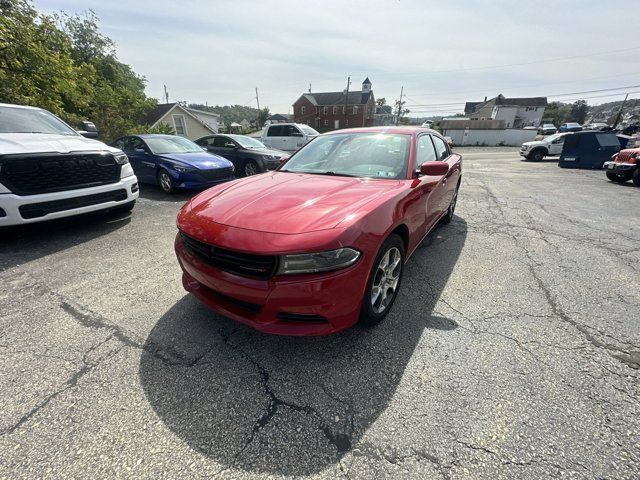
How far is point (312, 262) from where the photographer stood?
1772mm

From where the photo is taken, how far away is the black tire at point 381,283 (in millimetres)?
2074

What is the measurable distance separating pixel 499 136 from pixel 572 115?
68.4 meters

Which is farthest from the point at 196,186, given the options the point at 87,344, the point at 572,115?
the point at 572,115

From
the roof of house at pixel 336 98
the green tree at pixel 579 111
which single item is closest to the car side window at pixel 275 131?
the roof of house at pixel 336 98

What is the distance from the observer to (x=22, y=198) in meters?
3.40

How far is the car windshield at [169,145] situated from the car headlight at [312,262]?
6.57 m

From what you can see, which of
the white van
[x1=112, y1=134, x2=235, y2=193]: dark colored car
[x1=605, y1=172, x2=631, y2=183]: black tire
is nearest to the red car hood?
[x1=112, y1=134, x2=235, y2=193]: dark colored car

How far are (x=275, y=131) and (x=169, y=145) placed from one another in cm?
793

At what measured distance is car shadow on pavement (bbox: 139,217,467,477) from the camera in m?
1.50

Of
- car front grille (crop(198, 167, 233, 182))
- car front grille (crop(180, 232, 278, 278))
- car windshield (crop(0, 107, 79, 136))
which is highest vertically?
car windshield (crop(0, 107, 79, 136))

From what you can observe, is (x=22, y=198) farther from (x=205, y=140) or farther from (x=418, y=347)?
(x=205, y=140)

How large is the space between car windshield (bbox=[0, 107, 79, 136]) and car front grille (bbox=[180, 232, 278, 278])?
4513 millimetres

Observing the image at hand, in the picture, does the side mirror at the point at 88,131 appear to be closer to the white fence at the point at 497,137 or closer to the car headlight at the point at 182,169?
the car headlight at the point at 182,169

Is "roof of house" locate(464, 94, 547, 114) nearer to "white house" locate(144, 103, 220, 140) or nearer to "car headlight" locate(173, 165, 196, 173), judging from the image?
"white house" locate(144, 103, 220, 140)
